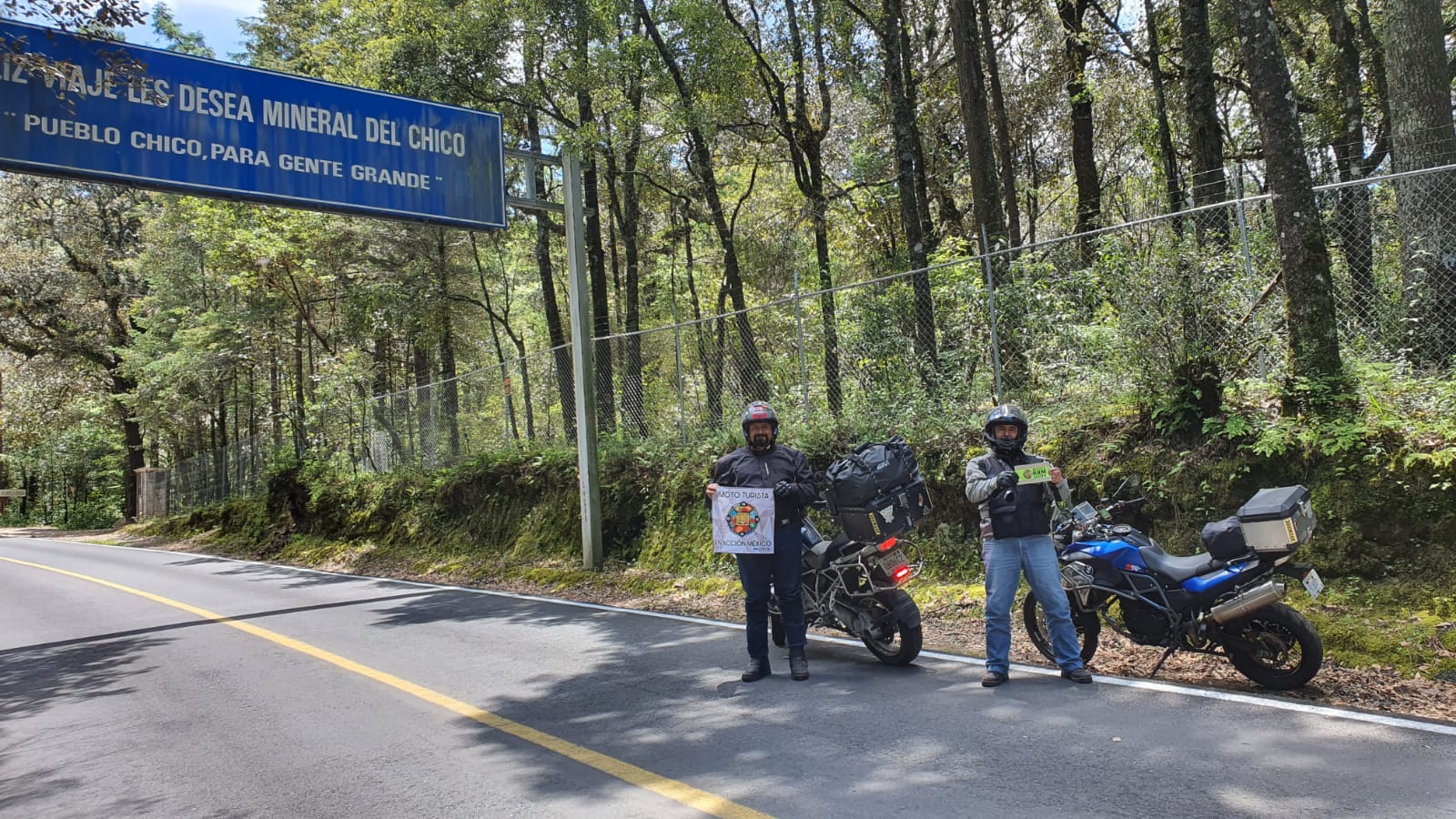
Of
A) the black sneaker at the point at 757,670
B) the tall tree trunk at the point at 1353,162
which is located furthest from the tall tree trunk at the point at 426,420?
the tall tree trunk at the point at 1353,162

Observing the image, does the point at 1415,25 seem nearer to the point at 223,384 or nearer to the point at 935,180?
the point at 935,180

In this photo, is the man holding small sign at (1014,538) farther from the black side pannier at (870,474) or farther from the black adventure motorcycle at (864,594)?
the black adventure motorcycle at (864,594)

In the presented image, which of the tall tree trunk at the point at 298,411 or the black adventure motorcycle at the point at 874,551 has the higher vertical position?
the tall tree trunk at the point at 298,411

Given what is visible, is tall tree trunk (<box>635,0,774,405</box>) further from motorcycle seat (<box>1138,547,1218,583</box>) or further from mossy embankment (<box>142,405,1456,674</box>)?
motorcycle seat (<box>1138,547,1218,583</box>)

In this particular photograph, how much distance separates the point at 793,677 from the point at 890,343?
19.2 ft

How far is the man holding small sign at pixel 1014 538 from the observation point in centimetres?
562

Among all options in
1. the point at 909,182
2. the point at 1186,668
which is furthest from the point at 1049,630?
the point at 909,182

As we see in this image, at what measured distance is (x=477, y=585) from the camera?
1311 cm

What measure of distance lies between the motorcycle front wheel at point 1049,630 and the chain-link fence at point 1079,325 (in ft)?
9.44

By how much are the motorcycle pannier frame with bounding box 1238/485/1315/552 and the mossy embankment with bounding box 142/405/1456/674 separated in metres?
1.38

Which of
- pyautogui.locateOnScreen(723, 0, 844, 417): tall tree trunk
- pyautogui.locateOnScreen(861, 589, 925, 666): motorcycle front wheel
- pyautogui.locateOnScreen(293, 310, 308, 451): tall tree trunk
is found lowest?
pyautogui.locateOnScreen(861, 589, 925, 666): motorcycle front wheel

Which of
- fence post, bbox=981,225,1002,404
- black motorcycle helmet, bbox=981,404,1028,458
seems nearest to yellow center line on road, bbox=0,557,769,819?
black motorcycle helmet, bbox=981,404,1028,458

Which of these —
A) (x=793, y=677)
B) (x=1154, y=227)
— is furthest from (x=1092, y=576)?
(x=1154, y=227)

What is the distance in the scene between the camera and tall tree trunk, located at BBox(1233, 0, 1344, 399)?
23.2ft
